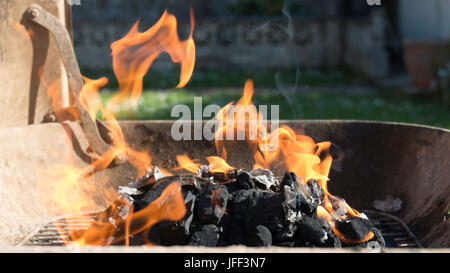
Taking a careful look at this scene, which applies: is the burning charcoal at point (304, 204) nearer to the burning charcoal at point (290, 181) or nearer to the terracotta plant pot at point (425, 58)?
the burning charcoal at point (290, 181)

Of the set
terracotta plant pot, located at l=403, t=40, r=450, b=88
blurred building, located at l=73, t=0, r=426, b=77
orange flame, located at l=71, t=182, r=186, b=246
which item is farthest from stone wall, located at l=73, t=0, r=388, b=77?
orange flame, located at l=71, t=182, r=186, b=246

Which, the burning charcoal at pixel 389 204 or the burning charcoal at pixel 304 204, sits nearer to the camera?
the burning charcoal at pixel 304 204

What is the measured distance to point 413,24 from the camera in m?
9.97

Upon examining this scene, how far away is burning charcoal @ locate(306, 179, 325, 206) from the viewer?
84.0 inches

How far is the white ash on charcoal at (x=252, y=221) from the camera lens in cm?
191

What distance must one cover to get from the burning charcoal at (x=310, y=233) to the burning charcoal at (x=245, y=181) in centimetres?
31

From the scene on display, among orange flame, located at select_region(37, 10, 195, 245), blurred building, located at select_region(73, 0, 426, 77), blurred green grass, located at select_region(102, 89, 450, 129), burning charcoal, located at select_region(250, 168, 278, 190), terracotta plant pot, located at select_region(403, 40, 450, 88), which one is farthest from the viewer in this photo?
blurred building, located at select_region(73, 0, 426, 77)

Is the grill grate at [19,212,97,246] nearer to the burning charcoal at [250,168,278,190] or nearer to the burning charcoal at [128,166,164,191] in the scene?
the burning charcoal at [128,166,164,191]

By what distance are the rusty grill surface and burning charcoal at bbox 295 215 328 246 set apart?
0.46 meters

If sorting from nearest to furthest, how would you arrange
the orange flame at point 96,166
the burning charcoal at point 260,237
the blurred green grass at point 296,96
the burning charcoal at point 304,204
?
the burning charcoal at point 260,237 → the burning charcoal at point 304,204 → the orange flame at point 96,166 → the blurred green grass at point 296,96

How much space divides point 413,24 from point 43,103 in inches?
348

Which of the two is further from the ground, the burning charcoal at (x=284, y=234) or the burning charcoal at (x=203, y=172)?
the burning charcoal at (x=203, y=172)

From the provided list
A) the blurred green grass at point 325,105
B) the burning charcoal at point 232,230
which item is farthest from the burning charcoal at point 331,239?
the blurred green grass at point 325,105
